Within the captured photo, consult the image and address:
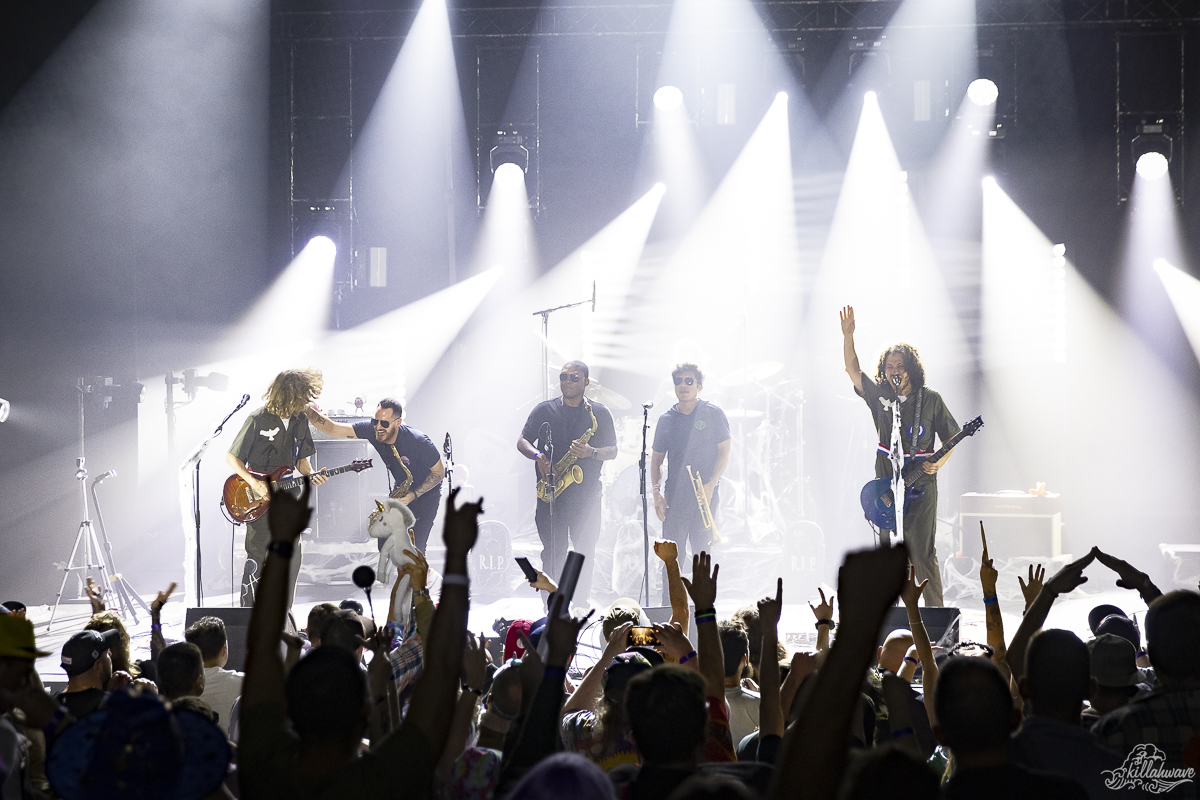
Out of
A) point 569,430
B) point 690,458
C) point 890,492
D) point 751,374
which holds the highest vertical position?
point 751,374

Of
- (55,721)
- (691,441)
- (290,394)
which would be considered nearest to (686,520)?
(691,441)

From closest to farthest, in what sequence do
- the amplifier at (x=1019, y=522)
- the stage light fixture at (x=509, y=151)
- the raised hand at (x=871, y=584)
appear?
the raised hand at (x=871, y=584)
the amplifier at (x=1019, y=522)
the stage light fixture at (x=509, y=151)

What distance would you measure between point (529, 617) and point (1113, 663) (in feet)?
20.5

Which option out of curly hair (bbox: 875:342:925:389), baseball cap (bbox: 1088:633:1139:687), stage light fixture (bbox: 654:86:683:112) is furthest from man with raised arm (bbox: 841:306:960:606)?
stage light fixture (bbox: 654:86:683:112)

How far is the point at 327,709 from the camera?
5.82 ft

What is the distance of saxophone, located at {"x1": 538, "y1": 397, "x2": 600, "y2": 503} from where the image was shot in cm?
803

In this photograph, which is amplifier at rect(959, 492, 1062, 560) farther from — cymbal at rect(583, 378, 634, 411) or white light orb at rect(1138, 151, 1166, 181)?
white light orb at rect(1138, 151, 1166, 181)

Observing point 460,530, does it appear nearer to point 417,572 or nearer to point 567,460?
point 417,572

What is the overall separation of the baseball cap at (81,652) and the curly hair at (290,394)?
375cm

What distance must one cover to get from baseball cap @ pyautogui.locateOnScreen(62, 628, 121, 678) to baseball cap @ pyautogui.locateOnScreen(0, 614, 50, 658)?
34.9 inches

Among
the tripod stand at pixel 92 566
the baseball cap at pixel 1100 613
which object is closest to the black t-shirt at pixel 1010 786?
the baseball cap at pixel 1100 613

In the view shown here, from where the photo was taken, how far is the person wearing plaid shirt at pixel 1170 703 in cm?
226

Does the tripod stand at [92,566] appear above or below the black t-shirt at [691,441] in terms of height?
below

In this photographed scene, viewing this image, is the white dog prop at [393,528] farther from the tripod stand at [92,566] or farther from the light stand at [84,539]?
the light stand at [84,539]
